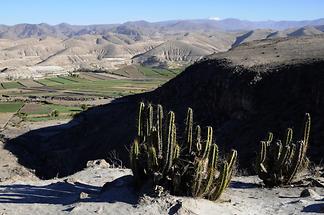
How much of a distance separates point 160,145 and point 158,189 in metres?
1.38

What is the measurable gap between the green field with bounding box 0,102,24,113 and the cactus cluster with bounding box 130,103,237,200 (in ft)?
169

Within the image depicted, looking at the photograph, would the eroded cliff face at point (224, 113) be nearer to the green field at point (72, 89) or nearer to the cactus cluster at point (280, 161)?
the cactus cluster at point (280, 161)

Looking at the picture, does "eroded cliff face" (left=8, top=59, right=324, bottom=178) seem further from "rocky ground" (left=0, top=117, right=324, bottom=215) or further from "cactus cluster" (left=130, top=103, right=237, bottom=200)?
"cactus cluster" (left=130, top=103, right=237, bottom=200)

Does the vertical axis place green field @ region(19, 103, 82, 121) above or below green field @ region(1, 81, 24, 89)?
above

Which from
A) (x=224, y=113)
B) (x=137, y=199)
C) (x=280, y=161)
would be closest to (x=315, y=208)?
(x=280, y=161)

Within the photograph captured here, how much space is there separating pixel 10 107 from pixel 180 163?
55.5 m

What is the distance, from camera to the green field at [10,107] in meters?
64.8

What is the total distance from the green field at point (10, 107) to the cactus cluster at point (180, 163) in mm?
51615

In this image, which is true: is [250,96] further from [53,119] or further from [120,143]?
[53,119]

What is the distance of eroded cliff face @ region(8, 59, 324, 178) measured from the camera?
28.8 m

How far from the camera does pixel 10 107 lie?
221ft

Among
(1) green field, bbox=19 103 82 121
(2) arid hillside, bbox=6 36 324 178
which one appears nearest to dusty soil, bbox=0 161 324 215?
(2) arid hillside, bbox=6 36 324 178

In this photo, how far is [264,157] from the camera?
709 inches

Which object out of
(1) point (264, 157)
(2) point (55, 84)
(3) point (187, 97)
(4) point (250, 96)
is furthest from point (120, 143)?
(2) point (55, 84)
